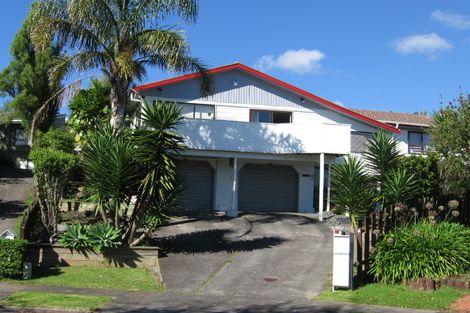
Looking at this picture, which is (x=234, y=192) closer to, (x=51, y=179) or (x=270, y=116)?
(x=270, y=116)

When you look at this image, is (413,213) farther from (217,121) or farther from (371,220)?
(217,121)

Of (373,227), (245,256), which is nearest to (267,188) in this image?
(245,256)

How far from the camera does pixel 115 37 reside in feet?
56.4

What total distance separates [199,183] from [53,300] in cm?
1374

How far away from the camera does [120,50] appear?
17156 mm

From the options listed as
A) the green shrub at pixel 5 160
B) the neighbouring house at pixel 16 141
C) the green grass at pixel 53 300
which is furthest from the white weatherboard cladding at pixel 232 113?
the green shrub at pixel 5 160

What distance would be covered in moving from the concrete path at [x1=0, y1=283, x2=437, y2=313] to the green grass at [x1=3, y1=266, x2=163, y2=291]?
0.49m

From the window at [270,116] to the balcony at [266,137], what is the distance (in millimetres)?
2454

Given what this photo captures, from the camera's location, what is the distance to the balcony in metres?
22.1

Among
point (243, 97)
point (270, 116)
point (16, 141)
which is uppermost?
point (243, 97)

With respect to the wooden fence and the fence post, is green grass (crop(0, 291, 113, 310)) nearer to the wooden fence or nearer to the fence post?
the wooden fence

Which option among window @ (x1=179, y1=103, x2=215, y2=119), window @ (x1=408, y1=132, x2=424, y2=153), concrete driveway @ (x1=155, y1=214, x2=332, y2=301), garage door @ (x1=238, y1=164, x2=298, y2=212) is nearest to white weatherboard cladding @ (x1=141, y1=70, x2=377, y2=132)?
window @ (x1=179, y1=103, x2=215, y2=119)

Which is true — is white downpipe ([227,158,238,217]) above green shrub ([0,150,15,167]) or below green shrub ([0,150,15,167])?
below

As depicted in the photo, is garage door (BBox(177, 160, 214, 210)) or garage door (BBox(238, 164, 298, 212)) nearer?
garage door (BBox(177, 160, 214, 210))
